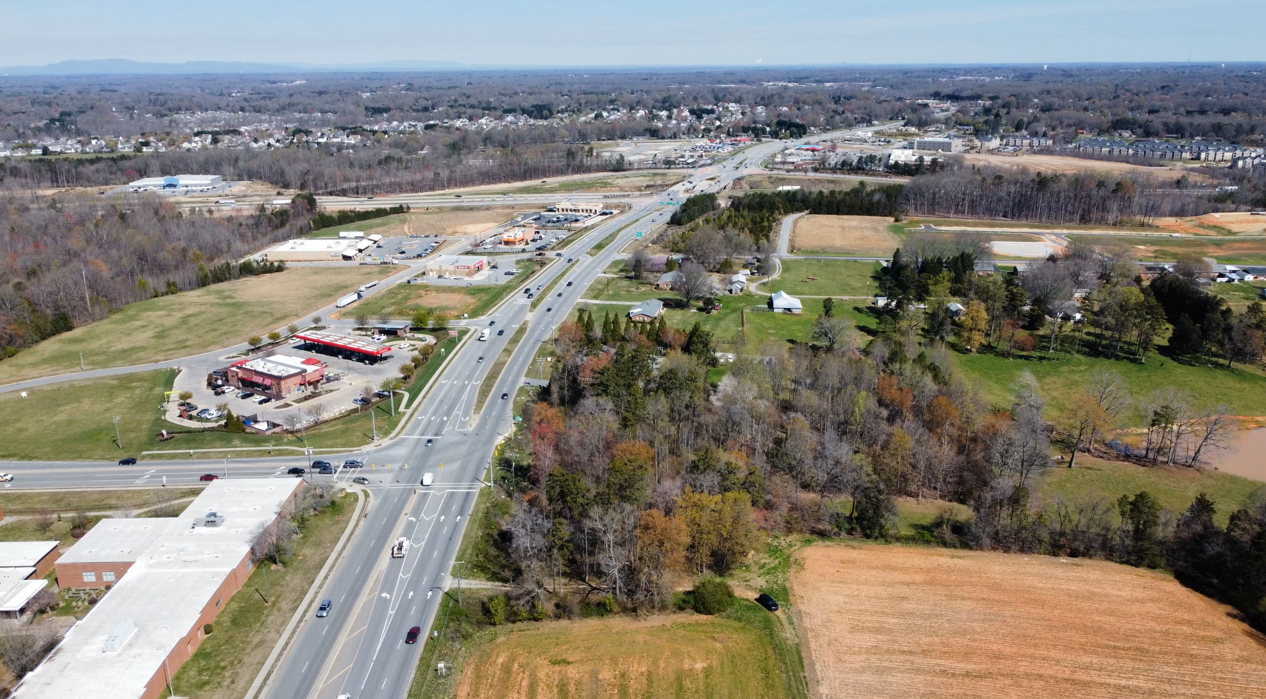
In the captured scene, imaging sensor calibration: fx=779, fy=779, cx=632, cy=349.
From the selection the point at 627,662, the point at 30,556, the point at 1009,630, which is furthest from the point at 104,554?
the point at 1009,630

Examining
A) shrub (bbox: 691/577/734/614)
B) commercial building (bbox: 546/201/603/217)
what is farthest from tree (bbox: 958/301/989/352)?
commercial building (bbox: 546/201/603/217)

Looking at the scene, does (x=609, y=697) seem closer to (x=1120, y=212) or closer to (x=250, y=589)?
(x=250, y=589)

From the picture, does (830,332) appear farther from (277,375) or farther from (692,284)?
(277,375)

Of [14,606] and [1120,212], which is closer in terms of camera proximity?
[14,606]

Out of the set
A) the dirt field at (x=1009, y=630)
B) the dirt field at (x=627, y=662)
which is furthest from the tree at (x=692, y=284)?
the dirt field at (x=627, y=662)

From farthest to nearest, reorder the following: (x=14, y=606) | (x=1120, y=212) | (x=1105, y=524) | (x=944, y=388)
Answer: (x=1120, y=212)
(x=944, y=388)
(x=1105, y=524)
(x=14, y=606)

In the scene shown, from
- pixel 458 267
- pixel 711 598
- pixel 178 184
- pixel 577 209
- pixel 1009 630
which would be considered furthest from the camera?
pixel 178 184

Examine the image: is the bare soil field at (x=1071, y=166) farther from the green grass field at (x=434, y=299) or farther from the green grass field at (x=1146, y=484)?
the green grass field at (x=1146, y=484)

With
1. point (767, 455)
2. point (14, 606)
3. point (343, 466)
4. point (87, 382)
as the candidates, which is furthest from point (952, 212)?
point (14, 606)

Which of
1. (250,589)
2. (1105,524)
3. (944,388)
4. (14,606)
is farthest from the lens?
(944,388)
